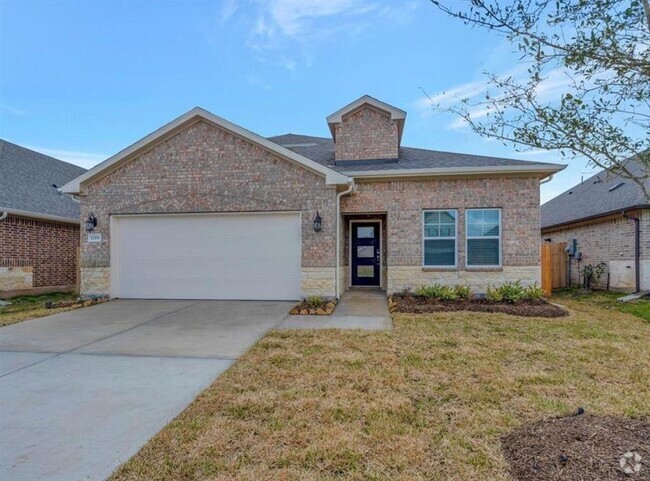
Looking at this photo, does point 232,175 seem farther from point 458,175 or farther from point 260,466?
point 260,466

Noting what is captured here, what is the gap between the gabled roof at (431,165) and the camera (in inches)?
377

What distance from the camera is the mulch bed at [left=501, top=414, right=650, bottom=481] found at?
91.7 inches

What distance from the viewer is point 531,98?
2.90 m

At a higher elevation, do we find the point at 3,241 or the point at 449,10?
the point at 449,10

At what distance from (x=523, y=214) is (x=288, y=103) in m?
10.2

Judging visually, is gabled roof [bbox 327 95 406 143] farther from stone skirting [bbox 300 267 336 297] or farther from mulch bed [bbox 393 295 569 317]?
mulch bed [bbox 393 295 569 317]

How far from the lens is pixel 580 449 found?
8.46ft

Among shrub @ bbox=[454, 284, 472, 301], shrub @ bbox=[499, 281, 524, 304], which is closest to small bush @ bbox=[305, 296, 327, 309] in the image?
shrub @ bbox=[454, 284, 472, 301]

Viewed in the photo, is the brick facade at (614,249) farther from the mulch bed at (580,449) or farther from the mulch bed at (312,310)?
the mulch bed at (580,449)

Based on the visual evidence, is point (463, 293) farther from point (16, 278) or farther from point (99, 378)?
point (16, 278)

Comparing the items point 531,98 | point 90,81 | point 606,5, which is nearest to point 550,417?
point 531,98

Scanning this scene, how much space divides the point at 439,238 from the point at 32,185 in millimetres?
14457

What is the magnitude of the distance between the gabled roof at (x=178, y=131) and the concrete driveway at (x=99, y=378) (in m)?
3.88

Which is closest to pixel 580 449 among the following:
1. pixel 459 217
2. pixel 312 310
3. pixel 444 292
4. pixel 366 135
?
pixel 312 310
